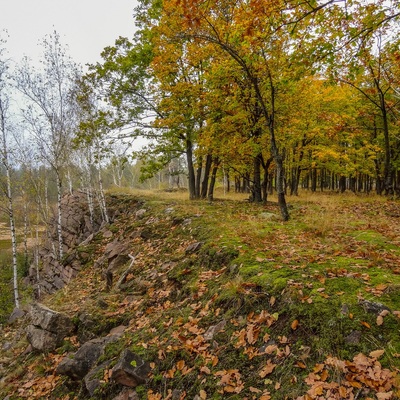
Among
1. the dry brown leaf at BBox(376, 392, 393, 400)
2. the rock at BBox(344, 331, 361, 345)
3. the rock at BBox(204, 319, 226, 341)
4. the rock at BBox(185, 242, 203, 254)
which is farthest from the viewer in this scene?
the rock at BBox(185, 242, 203, 254)

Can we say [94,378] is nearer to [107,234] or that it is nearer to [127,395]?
[127,395]

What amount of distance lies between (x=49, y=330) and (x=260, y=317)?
17.3 feet

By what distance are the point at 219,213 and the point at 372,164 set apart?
20.7m

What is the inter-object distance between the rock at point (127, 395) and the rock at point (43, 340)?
297 cm

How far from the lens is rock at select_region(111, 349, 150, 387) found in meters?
4.23

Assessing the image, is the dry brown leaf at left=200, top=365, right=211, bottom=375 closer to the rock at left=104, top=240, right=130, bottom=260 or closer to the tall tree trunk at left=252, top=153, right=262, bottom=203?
the rock at left=104, top=240, right=130, bottom=260

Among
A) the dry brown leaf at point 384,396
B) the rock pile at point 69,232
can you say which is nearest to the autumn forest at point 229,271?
the dry brown leaf at point 384,396

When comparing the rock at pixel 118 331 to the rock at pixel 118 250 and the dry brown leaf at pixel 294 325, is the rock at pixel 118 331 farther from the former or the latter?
the rock at pixel 118 250

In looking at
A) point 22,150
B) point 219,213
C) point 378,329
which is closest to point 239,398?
point 378,329

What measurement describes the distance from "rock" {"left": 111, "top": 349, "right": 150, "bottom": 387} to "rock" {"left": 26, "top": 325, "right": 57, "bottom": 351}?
286 centimetres

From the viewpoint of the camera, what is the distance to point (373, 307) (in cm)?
355

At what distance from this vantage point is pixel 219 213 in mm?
11477

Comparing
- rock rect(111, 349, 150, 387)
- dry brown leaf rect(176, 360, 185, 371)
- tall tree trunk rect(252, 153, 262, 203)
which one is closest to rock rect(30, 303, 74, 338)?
rock rect(111, 349, 150, 387)

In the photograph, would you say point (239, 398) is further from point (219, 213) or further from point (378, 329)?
point (219, 213)
